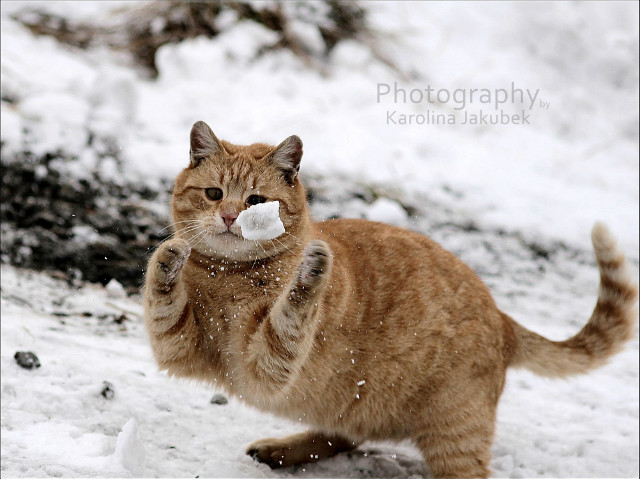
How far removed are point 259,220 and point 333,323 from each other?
597mm

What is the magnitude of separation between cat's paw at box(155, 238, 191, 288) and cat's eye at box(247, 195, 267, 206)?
308mm

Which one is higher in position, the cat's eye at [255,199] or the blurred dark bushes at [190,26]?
the cat's eye at [255,199]

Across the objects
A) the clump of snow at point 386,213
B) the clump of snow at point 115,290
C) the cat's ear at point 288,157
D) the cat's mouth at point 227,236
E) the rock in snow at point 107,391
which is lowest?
the clump of snow at point 386,213

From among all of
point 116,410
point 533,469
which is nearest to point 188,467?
point 116,410

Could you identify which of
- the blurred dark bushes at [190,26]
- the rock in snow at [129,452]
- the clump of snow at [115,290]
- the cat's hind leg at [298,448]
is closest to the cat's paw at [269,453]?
the cat's hind leg at [298,448]

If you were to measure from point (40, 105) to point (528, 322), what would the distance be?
349cm

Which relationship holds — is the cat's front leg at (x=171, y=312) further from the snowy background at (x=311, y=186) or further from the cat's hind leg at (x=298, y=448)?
the cat's hind leg at (x=298, y=448)

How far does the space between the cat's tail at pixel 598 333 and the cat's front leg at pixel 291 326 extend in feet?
3.70

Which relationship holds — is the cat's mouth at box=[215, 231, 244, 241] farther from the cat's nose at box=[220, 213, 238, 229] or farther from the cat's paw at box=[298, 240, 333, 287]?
the cat's paw at box=[298, 240, 333, 287]

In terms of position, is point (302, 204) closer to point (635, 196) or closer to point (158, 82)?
point (158, 82)

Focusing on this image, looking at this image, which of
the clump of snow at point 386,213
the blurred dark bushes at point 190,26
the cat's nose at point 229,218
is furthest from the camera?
the blurred dark bushes at point 190,26

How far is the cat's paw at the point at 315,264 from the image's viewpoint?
2252 millimetres

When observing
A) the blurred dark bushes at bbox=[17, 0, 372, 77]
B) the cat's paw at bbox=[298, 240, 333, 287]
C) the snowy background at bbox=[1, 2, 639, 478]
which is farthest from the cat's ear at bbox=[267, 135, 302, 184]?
the blurred dark bushes at bbox=[17, 0, 372, 77]

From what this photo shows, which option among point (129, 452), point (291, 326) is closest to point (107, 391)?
point (129, 452)
